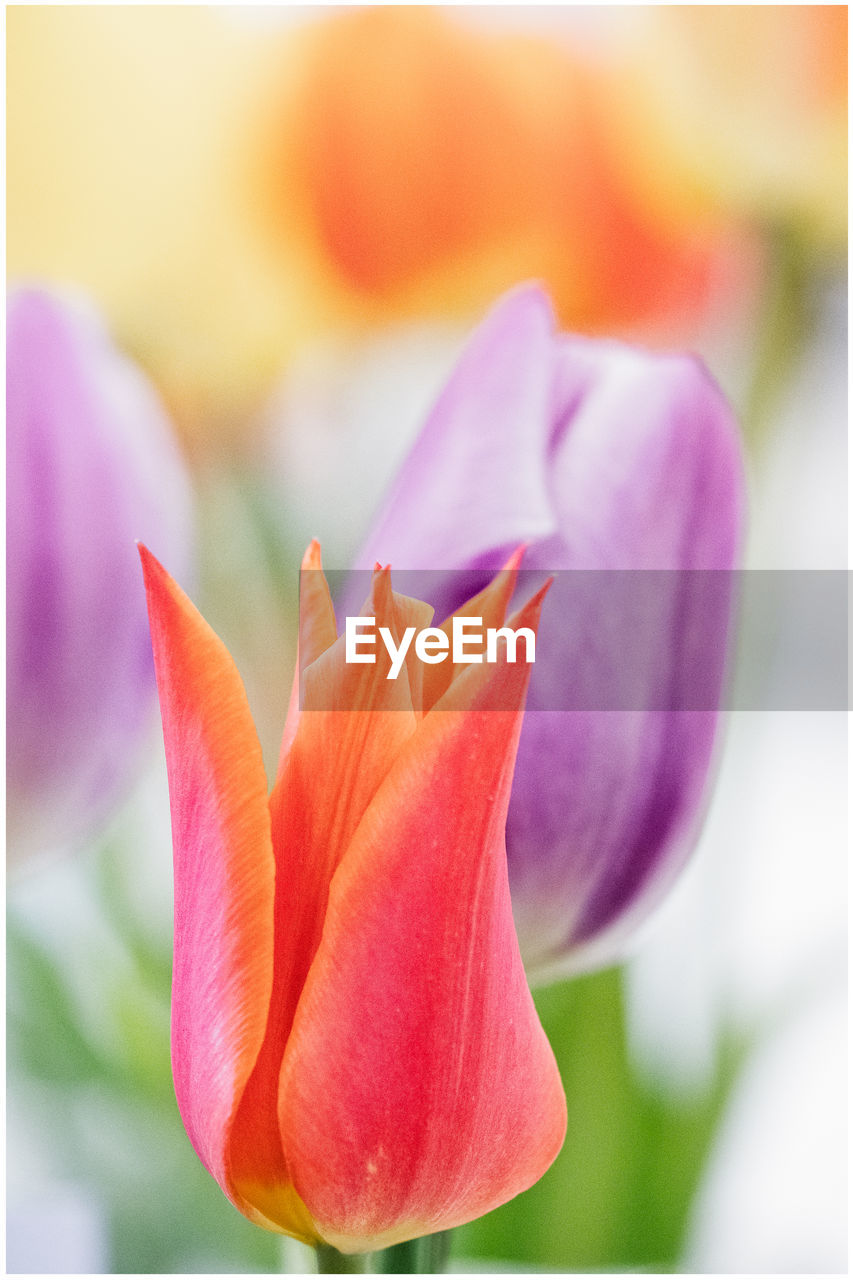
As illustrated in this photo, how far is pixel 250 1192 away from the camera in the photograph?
13.7 inches

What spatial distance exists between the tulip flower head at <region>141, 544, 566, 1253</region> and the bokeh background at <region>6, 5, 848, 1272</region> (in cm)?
12

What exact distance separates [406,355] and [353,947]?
0.26m

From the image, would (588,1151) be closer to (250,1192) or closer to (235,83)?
(250,1192)

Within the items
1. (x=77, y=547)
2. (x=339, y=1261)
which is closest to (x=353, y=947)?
(x=339, y=1261)

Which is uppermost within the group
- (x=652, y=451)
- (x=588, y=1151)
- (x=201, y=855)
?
(x=652, y=451)

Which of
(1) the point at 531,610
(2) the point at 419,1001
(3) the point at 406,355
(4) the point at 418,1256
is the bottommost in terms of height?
(4) the point at 418,1256

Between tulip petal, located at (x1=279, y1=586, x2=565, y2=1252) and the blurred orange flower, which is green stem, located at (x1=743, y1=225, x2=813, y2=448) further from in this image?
tulip petal, located at (x1=279, y1=586, x2=565, y2=1252)

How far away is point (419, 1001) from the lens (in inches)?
13.3

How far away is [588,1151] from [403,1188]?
17 cm

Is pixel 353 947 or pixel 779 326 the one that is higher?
pixel 779 326

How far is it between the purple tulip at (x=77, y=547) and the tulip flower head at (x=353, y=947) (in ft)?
0.42

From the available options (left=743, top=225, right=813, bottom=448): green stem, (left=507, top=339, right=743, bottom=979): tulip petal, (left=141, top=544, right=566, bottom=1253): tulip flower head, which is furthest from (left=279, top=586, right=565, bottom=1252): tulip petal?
(left=743, top=225, right=813, bottom=448): green stem

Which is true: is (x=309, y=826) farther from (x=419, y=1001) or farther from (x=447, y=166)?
(x=447, y=166)

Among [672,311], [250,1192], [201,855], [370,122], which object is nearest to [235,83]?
[370,122]
